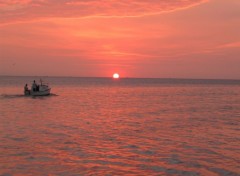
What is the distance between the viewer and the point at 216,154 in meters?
15.8

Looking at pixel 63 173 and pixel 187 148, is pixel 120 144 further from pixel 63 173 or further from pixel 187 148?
pixel 63 173

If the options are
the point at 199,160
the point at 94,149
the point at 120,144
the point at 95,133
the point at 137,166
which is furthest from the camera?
the point at 95,133

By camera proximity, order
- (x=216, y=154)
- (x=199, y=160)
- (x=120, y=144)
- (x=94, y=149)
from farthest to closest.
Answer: (x=120, y=144)
(x=94, y=149)
(x=216, y=154)
(x=199, y=160)

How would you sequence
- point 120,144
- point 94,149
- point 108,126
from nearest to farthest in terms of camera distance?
point 94,149
point 120,144
point 108,126

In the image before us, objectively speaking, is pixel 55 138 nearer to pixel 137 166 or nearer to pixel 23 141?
pixel 23 141

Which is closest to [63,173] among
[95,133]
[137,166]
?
[137,166]

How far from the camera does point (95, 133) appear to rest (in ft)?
71.3

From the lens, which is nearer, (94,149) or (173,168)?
(173,168)

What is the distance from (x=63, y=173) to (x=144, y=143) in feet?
22.6

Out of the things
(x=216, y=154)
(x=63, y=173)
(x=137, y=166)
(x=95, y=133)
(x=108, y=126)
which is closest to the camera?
(x=63, y=173)

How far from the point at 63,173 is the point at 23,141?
6.87 meters

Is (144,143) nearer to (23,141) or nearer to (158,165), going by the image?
(158,165)

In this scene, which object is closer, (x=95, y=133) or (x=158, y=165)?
(x=158, y=165)

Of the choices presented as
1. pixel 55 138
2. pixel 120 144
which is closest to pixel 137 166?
pixel 120 144
